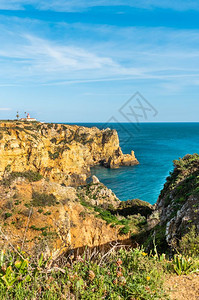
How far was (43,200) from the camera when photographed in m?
22.6

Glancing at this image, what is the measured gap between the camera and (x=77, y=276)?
12.1 ft

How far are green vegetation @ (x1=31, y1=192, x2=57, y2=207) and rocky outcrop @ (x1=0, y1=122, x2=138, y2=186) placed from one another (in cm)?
1800

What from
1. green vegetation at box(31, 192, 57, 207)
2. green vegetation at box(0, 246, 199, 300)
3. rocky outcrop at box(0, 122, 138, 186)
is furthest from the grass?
rocky outcrop at box(0, 122, 138, 186)

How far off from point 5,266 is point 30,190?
21.9 m

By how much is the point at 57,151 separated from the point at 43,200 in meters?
32.4

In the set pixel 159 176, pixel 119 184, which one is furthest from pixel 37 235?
pixel 159 176

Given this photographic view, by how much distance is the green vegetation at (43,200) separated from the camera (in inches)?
867

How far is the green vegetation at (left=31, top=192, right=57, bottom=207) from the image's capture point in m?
22.0

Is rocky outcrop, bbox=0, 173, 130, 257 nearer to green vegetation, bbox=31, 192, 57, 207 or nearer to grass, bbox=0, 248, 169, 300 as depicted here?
green vegetation, bbox=31, 192, 57, 207

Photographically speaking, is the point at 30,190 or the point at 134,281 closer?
the point at 134,281

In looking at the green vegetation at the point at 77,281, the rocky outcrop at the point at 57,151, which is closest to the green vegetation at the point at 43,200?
the rocky outcrop at the point at 57,151

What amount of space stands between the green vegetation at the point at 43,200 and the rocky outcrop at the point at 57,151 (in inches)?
709

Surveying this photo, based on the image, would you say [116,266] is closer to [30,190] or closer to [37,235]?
[37,235]

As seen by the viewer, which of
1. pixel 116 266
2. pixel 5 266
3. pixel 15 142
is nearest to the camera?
pixel 5 266
